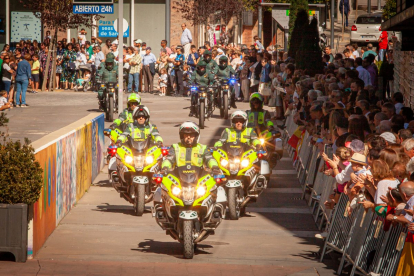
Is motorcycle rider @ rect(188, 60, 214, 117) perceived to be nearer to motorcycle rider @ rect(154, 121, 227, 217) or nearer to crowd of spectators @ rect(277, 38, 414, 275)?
crowd of spectators @ rect(277, 38, 414, 275)

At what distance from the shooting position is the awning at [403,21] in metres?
12.8

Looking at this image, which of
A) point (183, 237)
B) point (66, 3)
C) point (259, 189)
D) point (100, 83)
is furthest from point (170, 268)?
point (66, 3)

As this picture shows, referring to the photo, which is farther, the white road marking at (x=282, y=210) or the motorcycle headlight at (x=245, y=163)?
the white road marking at (x=282, y=210)

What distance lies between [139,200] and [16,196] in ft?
11.6

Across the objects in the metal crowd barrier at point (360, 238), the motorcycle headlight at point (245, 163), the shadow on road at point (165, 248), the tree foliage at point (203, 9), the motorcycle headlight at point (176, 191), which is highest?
the tree foliage at point (203, 9)

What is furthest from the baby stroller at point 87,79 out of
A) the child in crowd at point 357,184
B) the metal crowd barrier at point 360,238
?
the child in crowd at point 357,184

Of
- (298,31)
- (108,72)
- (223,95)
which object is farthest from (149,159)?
(298,31)

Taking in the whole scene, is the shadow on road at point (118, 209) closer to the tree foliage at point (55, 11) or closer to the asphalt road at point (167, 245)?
the asphalt road at point (167, 245)

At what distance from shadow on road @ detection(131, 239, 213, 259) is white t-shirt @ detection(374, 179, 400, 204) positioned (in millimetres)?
2857

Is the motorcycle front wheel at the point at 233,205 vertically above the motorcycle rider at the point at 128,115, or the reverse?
the motorcycle rider at the point at 128,115

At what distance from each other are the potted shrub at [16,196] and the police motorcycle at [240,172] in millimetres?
3628

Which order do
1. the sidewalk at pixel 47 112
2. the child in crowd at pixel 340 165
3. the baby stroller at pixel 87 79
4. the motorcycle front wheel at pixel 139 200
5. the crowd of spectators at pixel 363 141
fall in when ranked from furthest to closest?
the baby stroller at pixel 87 79 → the sidewalk at pixel 47 112 → the motorcycle front wheel at pixel 139 200 → the child in crowd at pixel 340 165 → the crowd of spectators at pixel 363 141

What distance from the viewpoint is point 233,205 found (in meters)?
12.7

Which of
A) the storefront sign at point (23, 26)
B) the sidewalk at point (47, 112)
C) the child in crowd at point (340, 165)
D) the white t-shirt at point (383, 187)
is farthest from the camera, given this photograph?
the storefront sign at point (23, 26)
